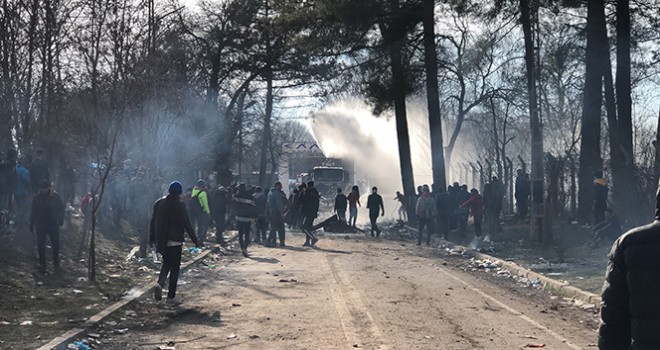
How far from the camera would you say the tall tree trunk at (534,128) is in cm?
2333

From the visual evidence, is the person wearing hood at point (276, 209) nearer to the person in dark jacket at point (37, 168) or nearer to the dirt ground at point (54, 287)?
the dirt ground at point (54, 287)

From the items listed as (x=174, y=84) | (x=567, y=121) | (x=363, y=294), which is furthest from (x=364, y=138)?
(x=363, y=294)

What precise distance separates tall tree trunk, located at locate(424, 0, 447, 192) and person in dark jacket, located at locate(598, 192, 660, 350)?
96.8ft

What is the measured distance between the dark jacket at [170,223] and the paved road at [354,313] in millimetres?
1016

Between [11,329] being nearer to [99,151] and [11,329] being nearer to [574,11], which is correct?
[99,151]

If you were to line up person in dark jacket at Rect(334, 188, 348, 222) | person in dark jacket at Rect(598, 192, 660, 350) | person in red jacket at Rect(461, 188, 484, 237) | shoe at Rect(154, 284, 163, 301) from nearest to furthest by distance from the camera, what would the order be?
person in dark jacket at Rect(598, 192, 660, 350), shoe at Rect(154, 284, 163, 301), person in red jacket at Rect(461, 188, 484, 237), person in dark jacket at Rect(334, 188, 348, 222)

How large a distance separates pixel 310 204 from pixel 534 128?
318 inches

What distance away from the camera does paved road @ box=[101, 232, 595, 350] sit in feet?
32.7

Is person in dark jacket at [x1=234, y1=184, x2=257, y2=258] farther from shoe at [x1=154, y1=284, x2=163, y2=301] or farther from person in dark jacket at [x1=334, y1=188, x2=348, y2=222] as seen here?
person in dark jacket at [x1=334, y1=188, x2=348, y2=222]

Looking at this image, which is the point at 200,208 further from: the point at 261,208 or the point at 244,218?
the point at 244,218

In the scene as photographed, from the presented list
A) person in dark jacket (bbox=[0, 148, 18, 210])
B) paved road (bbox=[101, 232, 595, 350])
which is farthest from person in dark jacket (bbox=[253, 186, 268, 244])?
person in dark jacket (bbox=[0, 148, 18, 210])

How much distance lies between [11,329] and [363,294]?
18.4 ft

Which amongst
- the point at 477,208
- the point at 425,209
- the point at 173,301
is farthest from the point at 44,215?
the point at 477,208

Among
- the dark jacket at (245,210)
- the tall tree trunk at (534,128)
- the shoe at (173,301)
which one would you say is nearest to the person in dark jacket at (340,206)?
the dark jacket at (245,210)
